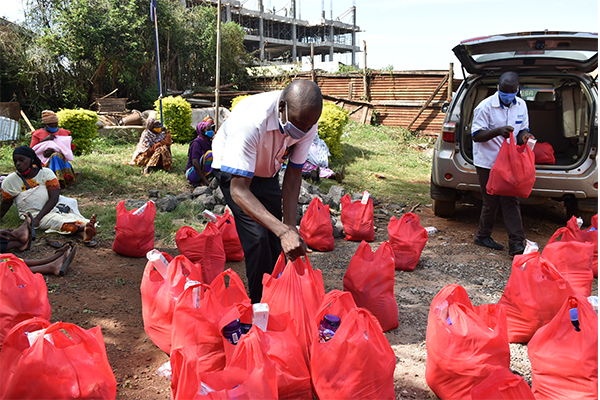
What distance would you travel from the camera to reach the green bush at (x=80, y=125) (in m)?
8.26

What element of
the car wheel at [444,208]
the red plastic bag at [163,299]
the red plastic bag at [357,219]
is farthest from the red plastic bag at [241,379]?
the car wheel at [444,208]

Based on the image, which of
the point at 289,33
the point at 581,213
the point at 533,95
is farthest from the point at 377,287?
the point at 289,33

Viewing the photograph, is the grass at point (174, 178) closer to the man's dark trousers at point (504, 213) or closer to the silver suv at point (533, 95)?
the silver suv at point (533, 95)

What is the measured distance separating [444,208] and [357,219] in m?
1.74

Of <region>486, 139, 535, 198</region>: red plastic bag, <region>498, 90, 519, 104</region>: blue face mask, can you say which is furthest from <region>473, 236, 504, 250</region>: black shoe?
<region>498, 90, 519, 104</region>: blue face mask

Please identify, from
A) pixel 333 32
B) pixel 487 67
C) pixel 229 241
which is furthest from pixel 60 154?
pixel 333 32

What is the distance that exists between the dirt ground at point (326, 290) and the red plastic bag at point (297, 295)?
57 cm

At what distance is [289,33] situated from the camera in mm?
29078

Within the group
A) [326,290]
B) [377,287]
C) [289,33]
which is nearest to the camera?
[377,287]

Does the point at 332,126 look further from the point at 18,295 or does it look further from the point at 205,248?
the point at 18,295

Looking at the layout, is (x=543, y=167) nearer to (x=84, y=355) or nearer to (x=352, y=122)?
(x=84, y=355)

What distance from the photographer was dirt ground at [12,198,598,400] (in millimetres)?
2342

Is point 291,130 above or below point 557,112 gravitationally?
below

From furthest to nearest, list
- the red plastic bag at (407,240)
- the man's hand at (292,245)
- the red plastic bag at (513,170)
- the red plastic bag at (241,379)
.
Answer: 1. the red plastic bag at (513,170)
2. the red plastic bag at (407,240)
3. the man's hand at (292,245)
4. the red plastic bag at (241,379)
